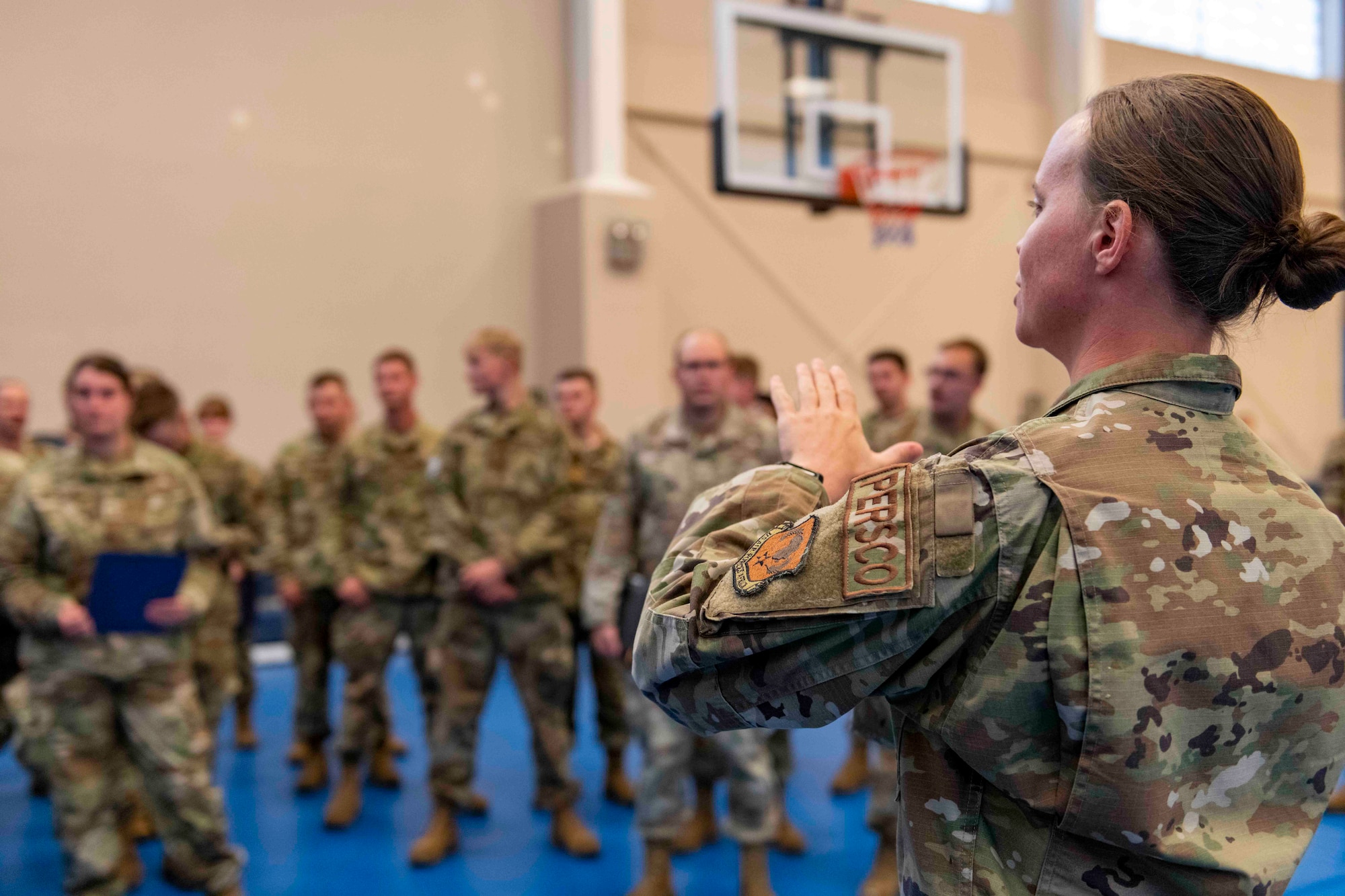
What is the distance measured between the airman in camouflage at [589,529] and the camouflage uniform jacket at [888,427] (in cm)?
112

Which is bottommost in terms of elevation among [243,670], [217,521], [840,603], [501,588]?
[243,670]

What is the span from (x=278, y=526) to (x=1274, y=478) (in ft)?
14.7

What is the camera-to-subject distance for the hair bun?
2.91 ft

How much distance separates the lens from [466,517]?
3814mm

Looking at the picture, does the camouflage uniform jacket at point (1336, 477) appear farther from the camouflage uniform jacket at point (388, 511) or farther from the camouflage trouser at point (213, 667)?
the camouflage trouser at point (213, 667)

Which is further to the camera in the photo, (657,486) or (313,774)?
(313,774)

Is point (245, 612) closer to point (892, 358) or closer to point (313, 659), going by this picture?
point (313, 659)

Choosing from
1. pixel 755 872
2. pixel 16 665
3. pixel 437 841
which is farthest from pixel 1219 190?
pixel 16 665

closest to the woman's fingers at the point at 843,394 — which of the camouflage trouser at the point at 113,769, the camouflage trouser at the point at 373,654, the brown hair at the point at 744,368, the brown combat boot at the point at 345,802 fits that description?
the camouflage trouser at the point at 113,769

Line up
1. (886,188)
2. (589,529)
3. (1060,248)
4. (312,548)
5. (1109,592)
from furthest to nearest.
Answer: (886,188), (589,529), (312,548), (1060,248), (1109,592)

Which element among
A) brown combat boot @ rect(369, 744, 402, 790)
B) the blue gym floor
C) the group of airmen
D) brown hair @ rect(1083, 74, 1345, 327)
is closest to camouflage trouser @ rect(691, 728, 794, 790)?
the group of airmen

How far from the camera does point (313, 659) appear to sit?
4.53 meters

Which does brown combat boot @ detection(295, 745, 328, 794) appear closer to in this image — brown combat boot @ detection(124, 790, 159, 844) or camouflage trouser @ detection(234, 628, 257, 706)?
brown combat boot @ detection(124, 790, 159, 844)

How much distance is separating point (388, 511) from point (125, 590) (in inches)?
56.7
